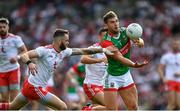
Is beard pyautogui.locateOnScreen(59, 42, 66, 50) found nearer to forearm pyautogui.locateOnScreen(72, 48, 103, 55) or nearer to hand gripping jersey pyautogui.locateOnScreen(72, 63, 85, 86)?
forearm pyautogui.locateOnScreen(72, 48, 103, 55)

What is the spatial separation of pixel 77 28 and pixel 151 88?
4690 mm

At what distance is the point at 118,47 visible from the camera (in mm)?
13578

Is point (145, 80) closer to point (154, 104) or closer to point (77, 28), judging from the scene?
point (154, 104)

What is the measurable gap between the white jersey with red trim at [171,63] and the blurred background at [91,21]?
626 cm

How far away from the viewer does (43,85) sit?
13.6m

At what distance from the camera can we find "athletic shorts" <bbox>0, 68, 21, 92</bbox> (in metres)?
15.5

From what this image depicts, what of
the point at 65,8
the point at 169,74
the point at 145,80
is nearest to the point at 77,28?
the point at 65,8

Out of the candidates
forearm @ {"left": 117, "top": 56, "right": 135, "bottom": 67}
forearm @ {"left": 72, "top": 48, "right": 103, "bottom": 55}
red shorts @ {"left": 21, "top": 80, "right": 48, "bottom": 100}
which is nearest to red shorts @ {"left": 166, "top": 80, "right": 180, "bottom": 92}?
forearm @ {"left": 72, "top": 48, "right": 103, "bottom": 55}

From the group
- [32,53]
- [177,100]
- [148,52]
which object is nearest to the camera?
[32,53]

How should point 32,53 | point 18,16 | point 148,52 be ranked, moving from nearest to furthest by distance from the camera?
1. point 32,53
2. point 148,52
3. point 18,16

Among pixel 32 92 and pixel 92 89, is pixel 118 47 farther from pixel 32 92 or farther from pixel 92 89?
pixel 32 92

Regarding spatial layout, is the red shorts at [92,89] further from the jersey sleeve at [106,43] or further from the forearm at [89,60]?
the jersey sleeve at [106,43]

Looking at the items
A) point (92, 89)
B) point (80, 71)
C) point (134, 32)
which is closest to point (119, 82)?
point (134, 32)

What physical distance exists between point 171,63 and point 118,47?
16.6ft
